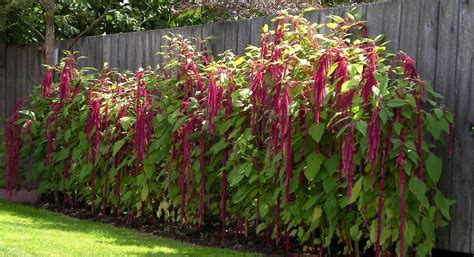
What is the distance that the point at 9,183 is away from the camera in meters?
9.85

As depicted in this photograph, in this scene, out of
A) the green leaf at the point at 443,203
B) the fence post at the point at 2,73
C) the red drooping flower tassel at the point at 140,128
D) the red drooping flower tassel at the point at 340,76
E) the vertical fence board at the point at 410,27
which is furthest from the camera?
the fence post at the point at 2,73

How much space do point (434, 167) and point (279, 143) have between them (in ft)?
3.94

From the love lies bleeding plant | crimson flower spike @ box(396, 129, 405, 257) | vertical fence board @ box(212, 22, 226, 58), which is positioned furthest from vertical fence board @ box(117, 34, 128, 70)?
crimson flower spike @ box(396, 129, 405, 257)

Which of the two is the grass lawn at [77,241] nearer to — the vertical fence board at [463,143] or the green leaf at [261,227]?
the green leaf at [261,227]

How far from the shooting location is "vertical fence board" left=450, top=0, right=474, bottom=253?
19.6 feet

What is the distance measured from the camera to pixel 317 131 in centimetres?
611

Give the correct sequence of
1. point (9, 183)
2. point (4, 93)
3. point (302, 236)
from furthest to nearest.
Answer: point (4, 93)
point (9, 183)
point (302, 236)

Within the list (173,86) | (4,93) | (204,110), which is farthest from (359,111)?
(4,93)

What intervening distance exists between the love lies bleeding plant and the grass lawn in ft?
1.36

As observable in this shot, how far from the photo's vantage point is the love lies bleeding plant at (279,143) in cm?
580

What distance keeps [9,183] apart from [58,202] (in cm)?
60

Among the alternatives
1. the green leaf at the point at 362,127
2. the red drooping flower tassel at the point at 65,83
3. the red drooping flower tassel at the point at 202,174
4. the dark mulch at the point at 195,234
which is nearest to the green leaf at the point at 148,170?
the dark mulch at the point at 195,234

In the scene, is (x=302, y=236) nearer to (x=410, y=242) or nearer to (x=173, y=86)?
(x=410, y=242)

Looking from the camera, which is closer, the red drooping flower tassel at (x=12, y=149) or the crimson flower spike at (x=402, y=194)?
the crimson flower spike at (x=402, y=194)
